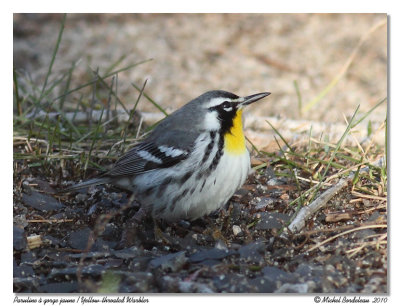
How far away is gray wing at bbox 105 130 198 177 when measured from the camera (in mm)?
4258

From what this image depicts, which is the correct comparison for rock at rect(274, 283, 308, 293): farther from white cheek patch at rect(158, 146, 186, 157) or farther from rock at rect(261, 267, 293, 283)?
white cheek patch at rect(158, 146, 186, 157)

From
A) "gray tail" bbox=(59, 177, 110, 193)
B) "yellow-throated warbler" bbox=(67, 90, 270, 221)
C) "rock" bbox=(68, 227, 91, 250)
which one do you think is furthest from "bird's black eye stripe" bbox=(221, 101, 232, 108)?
"rock" bbox=(68, 227, 91, 250)

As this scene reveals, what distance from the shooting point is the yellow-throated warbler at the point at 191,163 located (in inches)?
163

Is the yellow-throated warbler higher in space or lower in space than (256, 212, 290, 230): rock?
higher

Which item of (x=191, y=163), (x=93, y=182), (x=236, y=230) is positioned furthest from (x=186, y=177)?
(x=93, y=182)

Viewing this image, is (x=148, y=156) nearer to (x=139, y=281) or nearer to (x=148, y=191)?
(x=148, y=191)

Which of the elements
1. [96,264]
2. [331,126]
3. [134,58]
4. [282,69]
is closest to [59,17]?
[134,58]

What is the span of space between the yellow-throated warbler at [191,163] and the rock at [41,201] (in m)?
0.17

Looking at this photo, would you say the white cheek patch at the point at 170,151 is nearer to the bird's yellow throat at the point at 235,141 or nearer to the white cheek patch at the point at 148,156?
the white cheek patch at the point at 148,156

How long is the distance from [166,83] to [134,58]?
582mm

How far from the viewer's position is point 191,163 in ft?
13.6

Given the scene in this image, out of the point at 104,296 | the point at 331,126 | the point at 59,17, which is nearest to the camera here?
the point at 104,296

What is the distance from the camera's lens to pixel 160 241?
420 cm

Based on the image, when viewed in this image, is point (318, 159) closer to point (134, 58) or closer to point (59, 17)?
point (134, 58)
